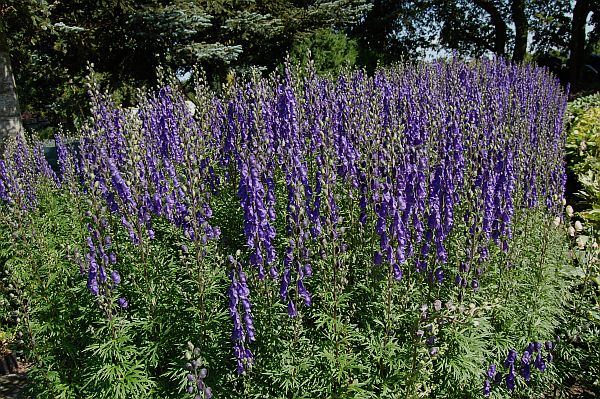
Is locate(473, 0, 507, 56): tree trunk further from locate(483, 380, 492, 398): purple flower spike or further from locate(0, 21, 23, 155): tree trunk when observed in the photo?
locate(483, 380, 492, 398): purple flower spike

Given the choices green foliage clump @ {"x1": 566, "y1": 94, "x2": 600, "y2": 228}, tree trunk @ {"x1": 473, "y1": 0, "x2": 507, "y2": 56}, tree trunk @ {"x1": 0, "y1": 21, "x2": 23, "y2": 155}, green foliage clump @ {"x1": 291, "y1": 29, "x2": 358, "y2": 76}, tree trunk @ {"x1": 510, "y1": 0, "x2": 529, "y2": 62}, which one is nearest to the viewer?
green foliage clump @ {"x1": 566, "y1": 94, "x2": 600, "y2": 228}

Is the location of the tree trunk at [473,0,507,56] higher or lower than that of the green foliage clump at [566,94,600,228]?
higher

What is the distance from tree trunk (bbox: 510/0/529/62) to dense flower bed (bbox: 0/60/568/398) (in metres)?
19.6

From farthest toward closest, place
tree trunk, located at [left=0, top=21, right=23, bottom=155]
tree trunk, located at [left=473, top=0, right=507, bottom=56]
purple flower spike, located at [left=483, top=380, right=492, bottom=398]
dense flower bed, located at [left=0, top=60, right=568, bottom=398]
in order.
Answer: tree trunk, located at [left=473, top=0, right=507, bottom=56] < tree trunk, located at [left=0, top=21, right=23, bottom=155] < purple flower spike, located at [left=483, top=380, right=492, bottom=398] < dense flower bed, located at [left=0, top=60, right=568, bottom=398]

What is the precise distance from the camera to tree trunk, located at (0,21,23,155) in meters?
8.34

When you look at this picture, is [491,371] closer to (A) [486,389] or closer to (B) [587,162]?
(A) [486,389]

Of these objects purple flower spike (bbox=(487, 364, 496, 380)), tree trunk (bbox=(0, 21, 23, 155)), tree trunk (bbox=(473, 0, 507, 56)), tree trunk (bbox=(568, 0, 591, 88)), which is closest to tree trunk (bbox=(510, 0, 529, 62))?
tree trunk (bbox=(473, 0, 507, 56))

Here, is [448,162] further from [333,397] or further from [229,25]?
[229,25]

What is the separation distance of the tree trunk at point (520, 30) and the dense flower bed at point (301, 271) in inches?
773

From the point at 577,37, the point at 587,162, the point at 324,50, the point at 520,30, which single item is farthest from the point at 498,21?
the point at 587,162

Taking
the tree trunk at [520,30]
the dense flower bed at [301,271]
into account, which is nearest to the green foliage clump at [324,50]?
the dense flower bed at [301,271]

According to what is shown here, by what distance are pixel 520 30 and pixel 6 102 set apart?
2204 centimetres

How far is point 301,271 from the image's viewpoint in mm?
3184

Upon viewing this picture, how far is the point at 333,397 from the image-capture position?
11.0ft
